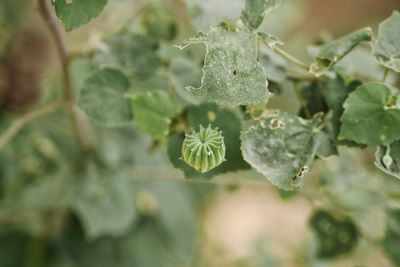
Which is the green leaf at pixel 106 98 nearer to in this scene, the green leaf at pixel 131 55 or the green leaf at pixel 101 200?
the green leaf at pixel 131 55

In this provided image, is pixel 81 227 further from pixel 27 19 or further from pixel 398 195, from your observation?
pixel 398 195

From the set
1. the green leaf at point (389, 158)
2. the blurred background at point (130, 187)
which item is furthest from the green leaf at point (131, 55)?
the green leaf at point (389, 158)

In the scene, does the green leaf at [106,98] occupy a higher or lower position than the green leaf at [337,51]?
lower

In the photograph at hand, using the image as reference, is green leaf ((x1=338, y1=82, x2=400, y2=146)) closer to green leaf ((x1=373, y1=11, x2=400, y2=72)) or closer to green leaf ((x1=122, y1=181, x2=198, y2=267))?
green leaf ((x1=373, y1=11, x2=400, y2=72))

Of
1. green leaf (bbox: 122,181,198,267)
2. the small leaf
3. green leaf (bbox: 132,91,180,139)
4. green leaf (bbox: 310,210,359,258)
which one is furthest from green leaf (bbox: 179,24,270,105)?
green leaf (bbox: 122,181,198,267)

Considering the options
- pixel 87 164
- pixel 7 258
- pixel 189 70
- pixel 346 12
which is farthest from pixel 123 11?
pixel 346 12

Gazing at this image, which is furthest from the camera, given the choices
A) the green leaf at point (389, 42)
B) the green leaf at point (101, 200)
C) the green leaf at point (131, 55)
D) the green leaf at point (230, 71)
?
the green leaf at point (101, 200)
